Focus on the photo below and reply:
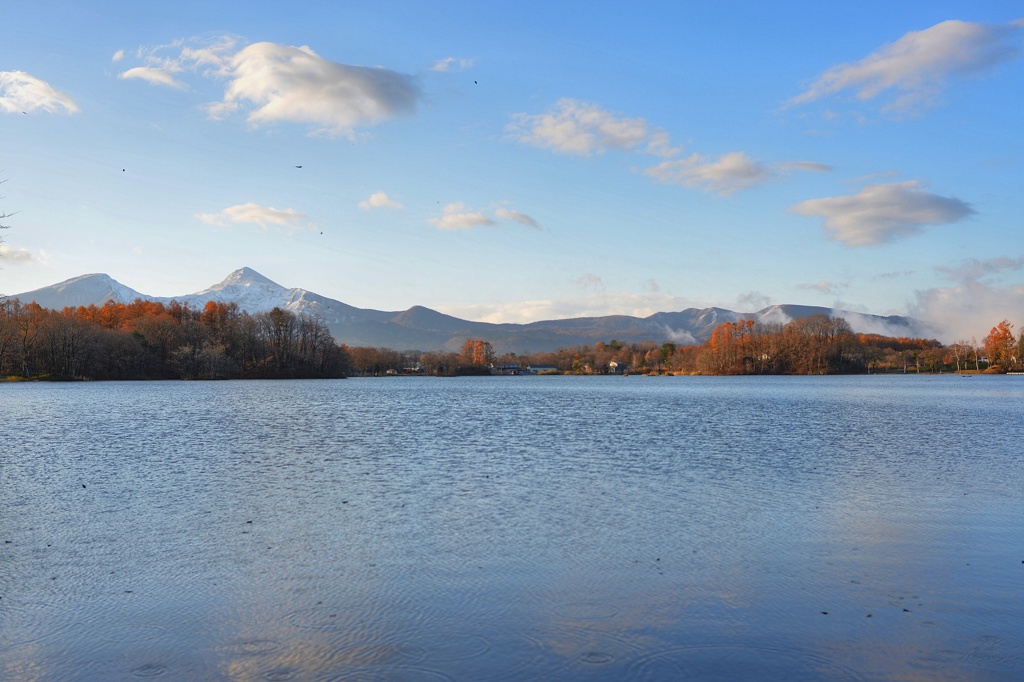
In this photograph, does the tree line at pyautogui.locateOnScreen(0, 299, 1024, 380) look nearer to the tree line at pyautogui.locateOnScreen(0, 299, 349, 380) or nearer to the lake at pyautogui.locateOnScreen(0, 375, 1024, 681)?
the tree line at pyautogui.locateOnScreen(0, 299, 349, 380)

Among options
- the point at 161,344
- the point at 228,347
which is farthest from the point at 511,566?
the point at 228,347

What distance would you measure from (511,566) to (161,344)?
131m

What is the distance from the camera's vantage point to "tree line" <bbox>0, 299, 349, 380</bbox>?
365 ft

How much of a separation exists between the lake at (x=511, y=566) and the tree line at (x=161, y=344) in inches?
3929

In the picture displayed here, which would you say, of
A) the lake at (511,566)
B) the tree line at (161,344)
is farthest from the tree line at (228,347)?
the lake at (511,566)

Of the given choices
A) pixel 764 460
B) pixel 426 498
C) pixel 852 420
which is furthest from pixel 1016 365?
pixel 426 498

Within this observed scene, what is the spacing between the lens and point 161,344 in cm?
12544

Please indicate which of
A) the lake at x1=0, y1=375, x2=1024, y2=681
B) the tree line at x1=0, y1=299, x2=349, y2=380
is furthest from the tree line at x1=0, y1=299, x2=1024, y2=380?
the lake at x1=0, y1=375, x2=1024, y2=681

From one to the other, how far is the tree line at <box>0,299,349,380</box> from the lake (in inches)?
3929

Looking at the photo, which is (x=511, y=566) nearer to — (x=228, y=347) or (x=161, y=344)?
(x=161, y=344)

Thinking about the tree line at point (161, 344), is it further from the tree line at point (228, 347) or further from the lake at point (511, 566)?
the lake at point (511, 566)

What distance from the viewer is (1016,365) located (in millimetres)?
172250

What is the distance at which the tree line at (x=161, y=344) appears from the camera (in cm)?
11112

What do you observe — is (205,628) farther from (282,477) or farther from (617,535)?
(282,477)
